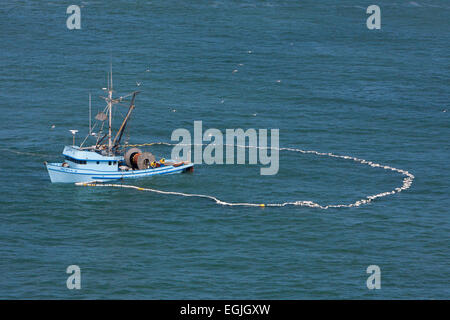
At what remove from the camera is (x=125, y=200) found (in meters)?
172

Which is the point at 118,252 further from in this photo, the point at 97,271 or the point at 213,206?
the point at 213,206

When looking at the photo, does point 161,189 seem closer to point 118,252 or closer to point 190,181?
point 190,181

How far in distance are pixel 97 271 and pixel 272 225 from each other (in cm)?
3210

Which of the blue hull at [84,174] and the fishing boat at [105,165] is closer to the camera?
the blue hull at [84,174]

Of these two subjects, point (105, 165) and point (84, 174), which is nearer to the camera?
point (84, 174)

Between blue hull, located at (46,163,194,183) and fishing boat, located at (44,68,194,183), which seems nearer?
blue hull, located at (46,163,194,183)

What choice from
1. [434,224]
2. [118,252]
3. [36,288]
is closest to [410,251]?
[434,224]

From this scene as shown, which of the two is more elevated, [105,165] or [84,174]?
[105,165]

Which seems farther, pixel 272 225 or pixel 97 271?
pixel 272 225
